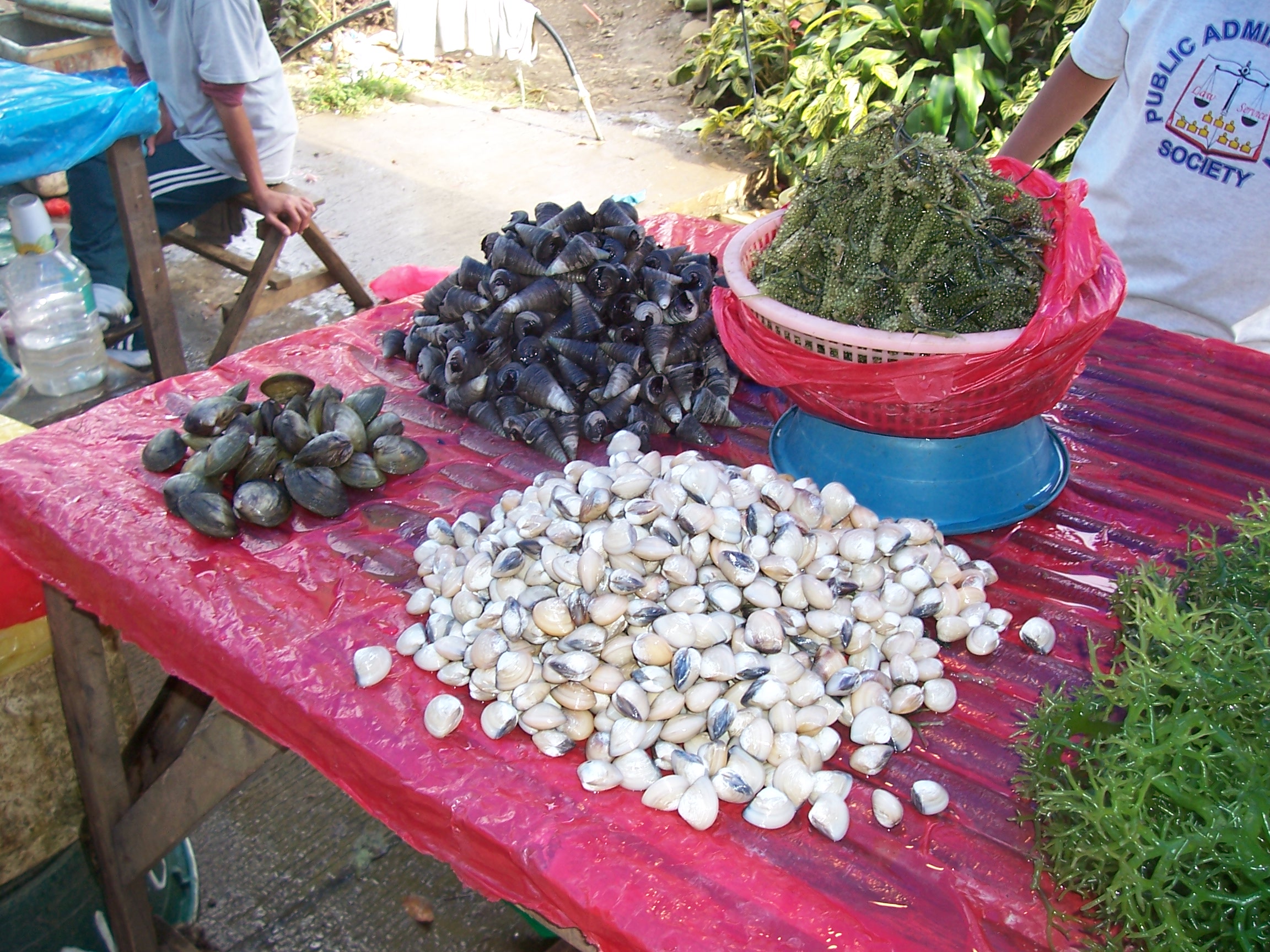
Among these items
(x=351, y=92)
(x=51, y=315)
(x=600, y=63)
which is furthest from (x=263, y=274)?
(x=600, y=63)

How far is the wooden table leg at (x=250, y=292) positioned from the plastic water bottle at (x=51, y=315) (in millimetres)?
442

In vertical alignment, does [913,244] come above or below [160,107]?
above

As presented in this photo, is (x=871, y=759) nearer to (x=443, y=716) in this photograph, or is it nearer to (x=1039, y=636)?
(x=1039, y=636)

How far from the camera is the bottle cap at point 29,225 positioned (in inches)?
117

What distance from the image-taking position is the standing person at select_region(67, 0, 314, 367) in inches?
136

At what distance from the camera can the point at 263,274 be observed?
3.69 m

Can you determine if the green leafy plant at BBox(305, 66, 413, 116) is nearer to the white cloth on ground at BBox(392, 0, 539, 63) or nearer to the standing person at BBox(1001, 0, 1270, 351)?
the white cloth on ground at BBox(392, 0, 539, 63)

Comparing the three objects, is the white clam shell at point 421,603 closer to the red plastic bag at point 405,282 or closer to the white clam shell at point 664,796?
the white clam shell at point 664,796

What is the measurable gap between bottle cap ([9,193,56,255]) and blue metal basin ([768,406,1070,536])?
274 cm

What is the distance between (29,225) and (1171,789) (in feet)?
11.3

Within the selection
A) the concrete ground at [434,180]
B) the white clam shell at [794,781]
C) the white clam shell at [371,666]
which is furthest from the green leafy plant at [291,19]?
the white clam shell at [794,781]

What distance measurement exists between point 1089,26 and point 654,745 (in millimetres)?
2116

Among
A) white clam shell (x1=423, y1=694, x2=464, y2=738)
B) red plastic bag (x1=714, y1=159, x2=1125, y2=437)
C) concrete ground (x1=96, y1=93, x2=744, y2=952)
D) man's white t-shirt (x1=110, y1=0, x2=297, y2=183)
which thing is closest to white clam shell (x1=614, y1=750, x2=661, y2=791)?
white clam shell (x1=423, y1=694, x2=464, y2=738)

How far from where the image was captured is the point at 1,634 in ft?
5.93
